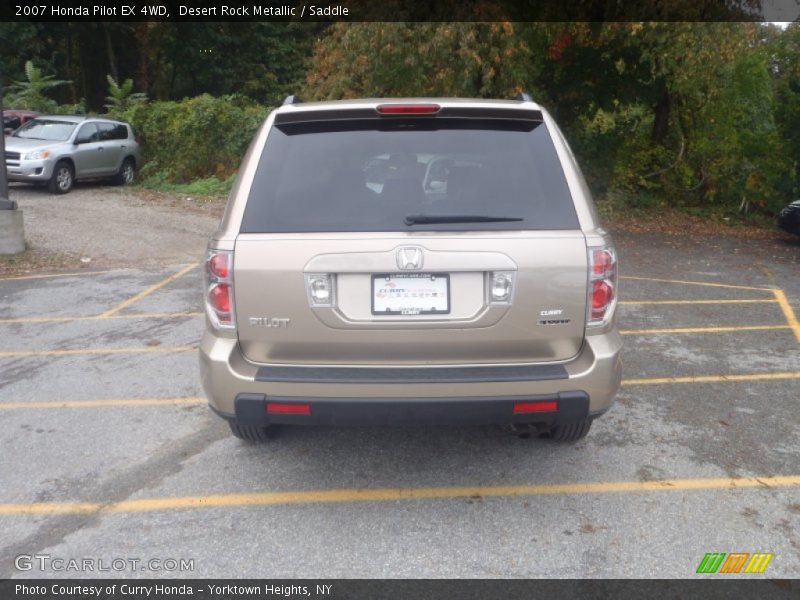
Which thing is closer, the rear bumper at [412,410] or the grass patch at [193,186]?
the rear bumper at [412,410]

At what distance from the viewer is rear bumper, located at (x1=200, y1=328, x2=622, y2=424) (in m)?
3.50

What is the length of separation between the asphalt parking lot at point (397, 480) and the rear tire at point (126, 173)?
1311cm

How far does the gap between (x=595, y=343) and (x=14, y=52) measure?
31.6 meters

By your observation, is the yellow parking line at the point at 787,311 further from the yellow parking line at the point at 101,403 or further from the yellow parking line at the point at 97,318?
the yellow parking line at the point at 97,318

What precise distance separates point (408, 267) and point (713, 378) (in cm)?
336

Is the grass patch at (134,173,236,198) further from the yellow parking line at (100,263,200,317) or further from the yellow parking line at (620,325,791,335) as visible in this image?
the yellow parking line at (620,325,791,335)

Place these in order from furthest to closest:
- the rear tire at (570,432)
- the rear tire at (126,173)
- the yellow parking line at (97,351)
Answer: the rear tire at (126,173) → the yellow parking line at (97,351) → the rear tire at (570,432)

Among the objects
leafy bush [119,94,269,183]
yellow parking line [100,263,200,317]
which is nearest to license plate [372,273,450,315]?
yellow parking line [100,263,200,317]

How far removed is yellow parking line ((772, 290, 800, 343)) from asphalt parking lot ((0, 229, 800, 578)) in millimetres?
728

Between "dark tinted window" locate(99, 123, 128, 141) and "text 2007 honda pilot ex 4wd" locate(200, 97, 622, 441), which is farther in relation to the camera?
"dark tinted window" locate(99, 123, 128, 141)

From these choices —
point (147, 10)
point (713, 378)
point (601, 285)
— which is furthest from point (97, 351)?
point (147, 10)

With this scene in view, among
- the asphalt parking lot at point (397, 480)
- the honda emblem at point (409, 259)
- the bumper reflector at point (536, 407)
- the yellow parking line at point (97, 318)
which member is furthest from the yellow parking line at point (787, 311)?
the yellow parking line at point (97, 318)

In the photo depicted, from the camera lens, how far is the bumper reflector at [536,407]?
3.54m

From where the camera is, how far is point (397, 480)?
4199mm
